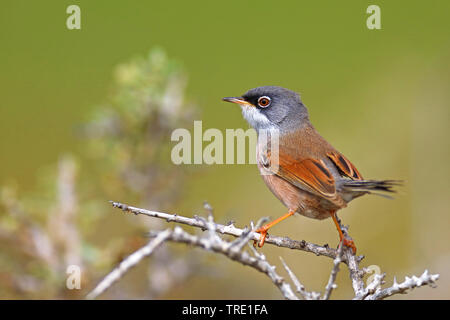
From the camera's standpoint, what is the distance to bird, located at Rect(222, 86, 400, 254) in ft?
13.1

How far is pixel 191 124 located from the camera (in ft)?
17.5

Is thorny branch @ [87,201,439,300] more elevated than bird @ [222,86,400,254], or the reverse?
bird @ [222,86,400,254]

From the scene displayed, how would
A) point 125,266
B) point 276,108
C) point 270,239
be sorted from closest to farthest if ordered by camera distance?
point 125,266 < point 270,239 < point 276,108

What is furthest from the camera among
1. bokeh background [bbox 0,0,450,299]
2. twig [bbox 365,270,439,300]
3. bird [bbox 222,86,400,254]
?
bokeh background [bbox 0,0,450,299]

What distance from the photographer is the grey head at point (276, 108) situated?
4.94 meters

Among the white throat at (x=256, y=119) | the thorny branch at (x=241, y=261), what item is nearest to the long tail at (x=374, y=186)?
the thorny branch at (x=241, y=261)

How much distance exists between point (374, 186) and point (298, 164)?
2.66 feet

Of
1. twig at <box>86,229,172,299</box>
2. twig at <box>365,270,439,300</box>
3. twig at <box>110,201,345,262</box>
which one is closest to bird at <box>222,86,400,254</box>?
twig at <box>110,201,345,262</box>

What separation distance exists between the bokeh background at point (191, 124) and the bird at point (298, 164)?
597 millimetres

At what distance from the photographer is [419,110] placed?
253 inches

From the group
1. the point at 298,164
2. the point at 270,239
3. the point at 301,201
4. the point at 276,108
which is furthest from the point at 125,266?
the point at 276,108

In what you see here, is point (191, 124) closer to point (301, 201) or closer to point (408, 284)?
point (301, 201)

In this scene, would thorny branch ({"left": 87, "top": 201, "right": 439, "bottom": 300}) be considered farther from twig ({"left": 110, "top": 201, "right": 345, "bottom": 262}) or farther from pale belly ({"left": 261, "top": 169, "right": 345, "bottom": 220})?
pale belly ({"left": 261, "top": 169, "right": 345, "bottom": 220})

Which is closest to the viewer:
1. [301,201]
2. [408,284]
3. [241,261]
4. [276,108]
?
[241,261]
